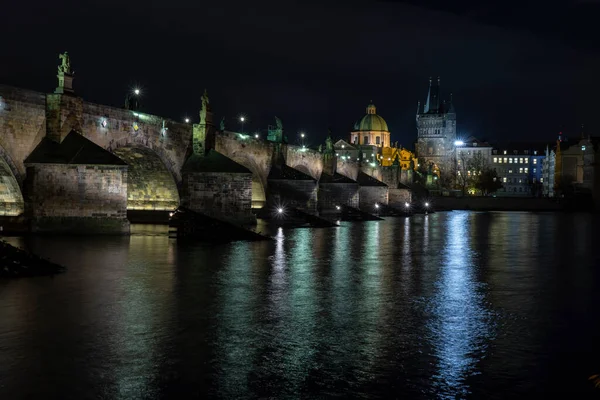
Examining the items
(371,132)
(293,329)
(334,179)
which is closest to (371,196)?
(334,179)

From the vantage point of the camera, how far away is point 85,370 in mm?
8719

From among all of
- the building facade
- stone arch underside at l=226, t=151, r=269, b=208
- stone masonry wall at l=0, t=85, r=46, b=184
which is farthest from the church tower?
stone masonry wall at l=0, t=85, r=46, b=184

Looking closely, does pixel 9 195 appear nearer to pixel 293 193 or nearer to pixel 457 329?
pixel 457 329

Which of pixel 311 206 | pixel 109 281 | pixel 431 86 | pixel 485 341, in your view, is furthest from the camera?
pixel 431 86

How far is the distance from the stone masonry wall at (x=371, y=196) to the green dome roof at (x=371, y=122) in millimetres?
70390

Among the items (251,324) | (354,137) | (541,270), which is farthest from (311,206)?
(354,137)

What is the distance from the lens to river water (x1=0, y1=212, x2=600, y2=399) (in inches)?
329

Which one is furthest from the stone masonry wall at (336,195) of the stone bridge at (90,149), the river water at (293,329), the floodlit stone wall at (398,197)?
the river water at (293,329)

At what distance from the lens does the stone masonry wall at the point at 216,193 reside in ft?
121

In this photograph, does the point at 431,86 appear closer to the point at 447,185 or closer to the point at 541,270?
the point at 447,185

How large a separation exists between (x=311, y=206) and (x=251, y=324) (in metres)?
39.5

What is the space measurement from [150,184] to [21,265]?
2340cm

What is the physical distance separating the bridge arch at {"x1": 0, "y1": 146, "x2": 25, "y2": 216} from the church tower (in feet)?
447

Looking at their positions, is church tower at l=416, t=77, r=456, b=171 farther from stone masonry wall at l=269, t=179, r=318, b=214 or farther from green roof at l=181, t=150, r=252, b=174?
green roof at l=181, t=150, r=252, b=174
